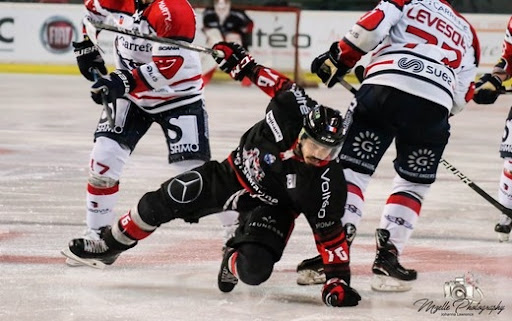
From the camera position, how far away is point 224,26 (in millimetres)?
11125

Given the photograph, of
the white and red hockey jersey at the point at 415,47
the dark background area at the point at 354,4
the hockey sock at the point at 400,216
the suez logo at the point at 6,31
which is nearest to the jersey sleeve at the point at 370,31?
the white and red hockey jersey at the point at 415,47

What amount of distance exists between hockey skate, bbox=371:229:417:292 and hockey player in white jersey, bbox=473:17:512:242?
1034 mm

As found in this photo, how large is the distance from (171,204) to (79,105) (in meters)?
5.72

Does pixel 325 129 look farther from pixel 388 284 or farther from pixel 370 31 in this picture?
pixel 388 284

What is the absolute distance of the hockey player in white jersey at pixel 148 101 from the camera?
388 centimetres

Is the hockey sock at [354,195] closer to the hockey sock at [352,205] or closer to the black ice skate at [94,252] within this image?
the hockey sock at [352,205]

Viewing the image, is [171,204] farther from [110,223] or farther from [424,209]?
[424,209]

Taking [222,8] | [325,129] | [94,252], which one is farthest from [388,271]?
[222,8]

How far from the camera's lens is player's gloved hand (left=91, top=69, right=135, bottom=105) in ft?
12.1

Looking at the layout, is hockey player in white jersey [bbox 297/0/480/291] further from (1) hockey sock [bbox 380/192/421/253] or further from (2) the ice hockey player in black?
(2) the ice hockey player in black

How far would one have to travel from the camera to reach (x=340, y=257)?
3414 mm

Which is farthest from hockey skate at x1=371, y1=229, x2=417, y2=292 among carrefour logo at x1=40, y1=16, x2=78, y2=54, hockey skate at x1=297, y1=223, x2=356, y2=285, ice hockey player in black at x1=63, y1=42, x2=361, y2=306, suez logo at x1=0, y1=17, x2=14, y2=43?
suez logo at x1=0, y1=17, x2=14, y2=43

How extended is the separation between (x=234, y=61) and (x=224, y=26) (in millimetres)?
7691

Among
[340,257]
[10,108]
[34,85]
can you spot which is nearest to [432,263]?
[340,257]
